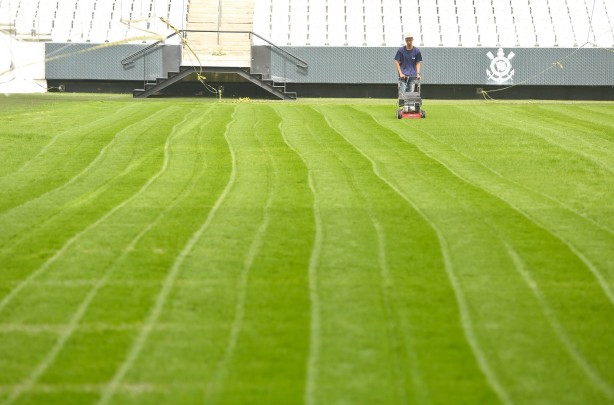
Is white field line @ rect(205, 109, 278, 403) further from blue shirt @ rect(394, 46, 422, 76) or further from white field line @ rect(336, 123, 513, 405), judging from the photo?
blue shirt @ rect(394, 46, 422, 76)

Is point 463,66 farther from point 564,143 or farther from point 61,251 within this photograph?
point 61,251

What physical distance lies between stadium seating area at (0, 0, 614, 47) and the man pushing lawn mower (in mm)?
18913

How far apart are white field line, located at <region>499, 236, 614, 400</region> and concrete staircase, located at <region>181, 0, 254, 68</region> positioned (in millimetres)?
32554

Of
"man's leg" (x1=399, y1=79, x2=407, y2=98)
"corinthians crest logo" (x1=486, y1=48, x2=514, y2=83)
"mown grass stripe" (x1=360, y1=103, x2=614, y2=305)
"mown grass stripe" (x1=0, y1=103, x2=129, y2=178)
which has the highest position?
"corinthians crest logo" (x1=486, y1=48, x2=514, y2=83)

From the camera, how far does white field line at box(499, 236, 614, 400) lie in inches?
255

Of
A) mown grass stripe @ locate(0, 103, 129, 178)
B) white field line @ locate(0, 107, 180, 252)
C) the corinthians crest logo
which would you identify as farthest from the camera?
the corinthians crest logo

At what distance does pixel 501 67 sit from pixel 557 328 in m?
37.4

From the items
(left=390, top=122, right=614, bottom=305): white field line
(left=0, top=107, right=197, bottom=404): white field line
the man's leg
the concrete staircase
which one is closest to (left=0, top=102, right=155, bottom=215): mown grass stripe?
(left=0, top=107, right=197, bottom=404): white field line

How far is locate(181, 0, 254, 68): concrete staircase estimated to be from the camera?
138 ft

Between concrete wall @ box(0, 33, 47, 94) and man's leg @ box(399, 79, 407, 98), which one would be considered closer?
man's leg @ box(399, 79, 407, 98)

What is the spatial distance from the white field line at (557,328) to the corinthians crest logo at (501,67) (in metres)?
34.5

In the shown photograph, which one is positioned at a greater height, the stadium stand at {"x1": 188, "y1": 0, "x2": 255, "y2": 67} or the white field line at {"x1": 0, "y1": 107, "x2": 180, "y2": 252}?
the stadium stand at {"x1": 188, "y1": 0, "x2": 255, "y2": 67}

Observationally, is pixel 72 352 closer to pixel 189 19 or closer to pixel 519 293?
pixel 519 293

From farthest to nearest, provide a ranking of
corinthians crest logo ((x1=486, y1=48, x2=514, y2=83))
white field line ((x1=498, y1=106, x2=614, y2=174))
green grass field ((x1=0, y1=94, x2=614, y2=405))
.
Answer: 1. corinthians crest logo ((x1=486, y1=48, x2=514, y2=83))
2. white field line ((x1=498, y1=106, x2=614, y2=174))
3. green grass field ((x1=0, y1=94, x2=614, y2=405))
